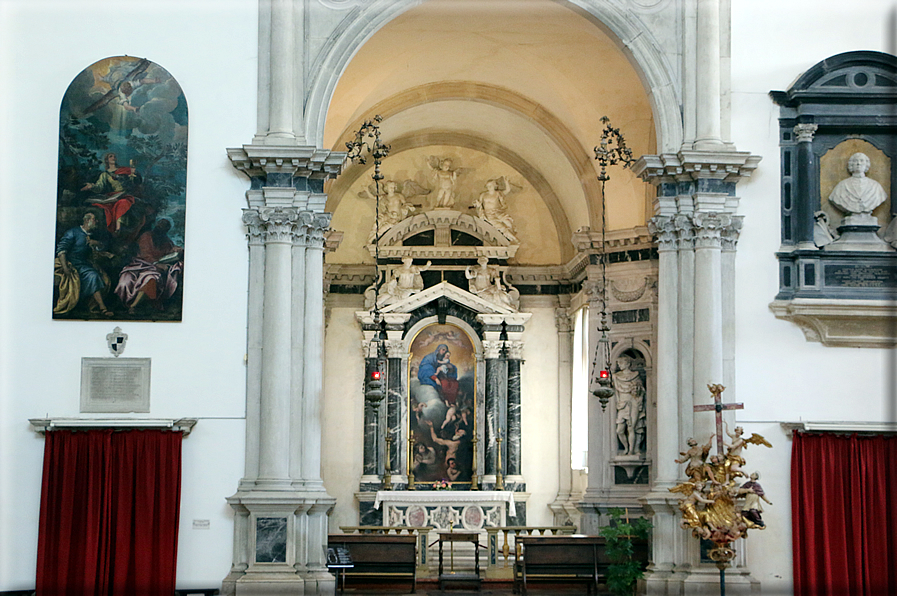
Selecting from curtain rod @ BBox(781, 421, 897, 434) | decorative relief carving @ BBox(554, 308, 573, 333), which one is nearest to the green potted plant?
curtain rod @ BBox(781, 421, 897, 434)

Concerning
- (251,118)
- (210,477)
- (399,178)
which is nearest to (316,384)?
(210,477)

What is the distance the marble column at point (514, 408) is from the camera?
2203 cm

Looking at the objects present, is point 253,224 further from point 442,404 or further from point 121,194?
point 442,404

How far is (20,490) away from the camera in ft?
46.4

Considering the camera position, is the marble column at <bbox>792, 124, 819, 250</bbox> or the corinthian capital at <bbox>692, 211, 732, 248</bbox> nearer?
the corinthian capital at <bbox>692, 211, 732, 248</bbox>

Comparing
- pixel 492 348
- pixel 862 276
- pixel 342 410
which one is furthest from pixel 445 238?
pixel 862 276

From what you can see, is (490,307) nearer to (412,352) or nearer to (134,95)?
(412,352)

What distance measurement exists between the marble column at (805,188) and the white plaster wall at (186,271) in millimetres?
7369

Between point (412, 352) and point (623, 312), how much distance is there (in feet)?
16.1

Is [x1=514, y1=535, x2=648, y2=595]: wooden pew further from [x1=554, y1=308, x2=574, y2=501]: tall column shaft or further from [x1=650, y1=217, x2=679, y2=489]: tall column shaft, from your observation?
[x1=554, y1=308, x2=574, y2=501]: tall column shaft

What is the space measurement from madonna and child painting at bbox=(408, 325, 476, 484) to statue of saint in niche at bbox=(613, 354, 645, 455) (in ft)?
13.3

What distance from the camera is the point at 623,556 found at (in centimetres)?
1513

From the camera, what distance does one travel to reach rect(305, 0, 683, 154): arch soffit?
15.2 m

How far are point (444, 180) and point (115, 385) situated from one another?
1018 centimetres
